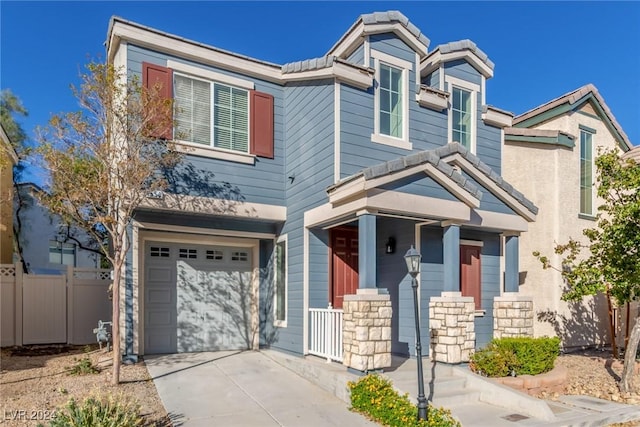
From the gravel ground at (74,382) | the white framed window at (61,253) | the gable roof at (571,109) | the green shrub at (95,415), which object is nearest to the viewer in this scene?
the green shrub at (95,415)

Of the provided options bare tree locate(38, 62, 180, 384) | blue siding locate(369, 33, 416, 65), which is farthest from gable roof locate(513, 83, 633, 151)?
bare tree locate(38, 62, 180, 384)

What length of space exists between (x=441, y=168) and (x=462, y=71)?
4151 mm

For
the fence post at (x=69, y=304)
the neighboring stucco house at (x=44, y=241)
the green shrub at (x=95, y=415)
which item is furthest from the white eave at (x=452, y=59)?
the neighboring stucco house at (x=44, y=241)

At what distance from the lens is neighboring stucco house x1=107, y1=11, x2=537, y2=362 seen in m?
7.86

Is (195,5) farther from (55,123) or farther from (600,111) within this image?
(600,111)

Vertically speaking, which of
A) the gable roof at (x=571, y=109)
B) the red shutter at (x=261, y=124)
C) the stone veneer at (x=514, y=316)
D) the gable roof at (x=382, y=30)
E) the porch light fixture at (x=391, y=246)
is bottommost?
the stone veneer at (x=514, y=316)

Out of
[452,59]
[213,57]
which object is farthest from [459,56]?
[213,57]

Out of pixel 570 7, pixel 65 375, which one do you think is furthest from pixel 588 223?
pixel 65 375

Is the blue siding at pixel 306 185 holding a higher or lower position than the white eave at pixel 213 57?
lower

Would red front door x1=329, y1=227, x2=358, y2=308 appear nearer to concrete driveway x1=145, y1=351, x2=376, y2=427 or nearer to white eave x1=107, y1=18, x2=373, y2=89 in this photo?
concrete driveway x1=145, y1=351, x2=376, y2=427

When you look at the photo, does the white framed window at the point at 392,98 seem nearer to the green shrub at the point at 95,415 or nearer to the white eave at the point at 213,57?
the white eave at the point at 213,57

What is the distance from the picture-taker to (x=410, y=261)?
5852 mm

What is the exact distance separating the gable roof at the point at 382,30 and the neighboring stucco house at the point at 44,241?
1175cm

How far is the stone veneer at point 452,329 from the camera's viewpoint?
727 centimetres
